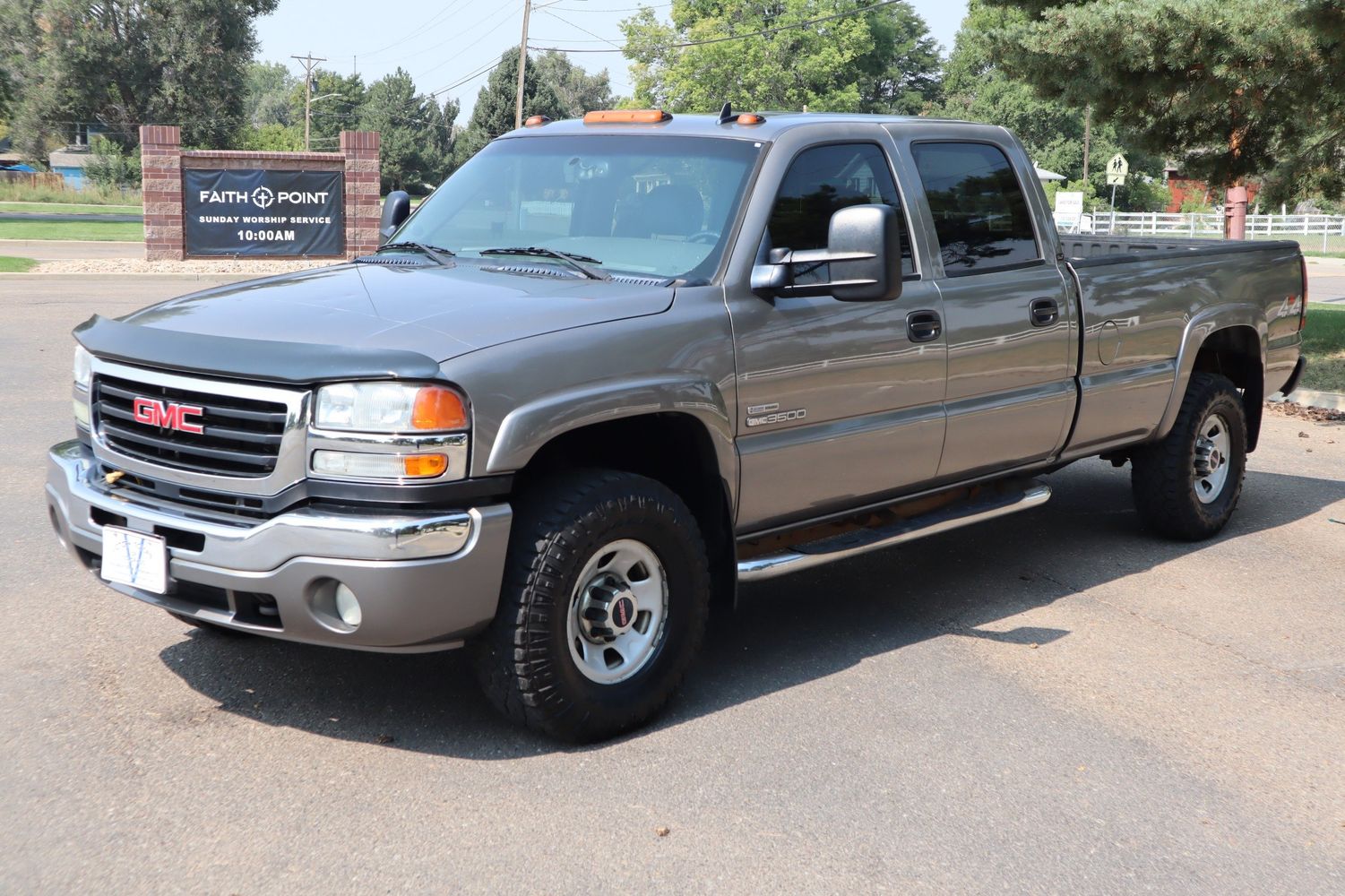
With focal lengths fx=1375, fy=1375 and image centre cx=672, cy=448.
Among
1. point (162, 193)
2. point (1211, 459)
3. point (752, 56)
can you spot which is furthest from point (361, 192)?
point (752, 56)

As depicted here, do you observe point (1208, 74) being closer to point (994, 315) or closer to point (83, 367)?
point (994, 315)

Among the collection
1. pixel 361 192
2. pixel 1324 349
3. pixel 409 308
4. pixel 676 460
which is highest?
pixel 361 192

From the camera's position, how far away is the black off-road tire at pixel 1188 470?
6.73m

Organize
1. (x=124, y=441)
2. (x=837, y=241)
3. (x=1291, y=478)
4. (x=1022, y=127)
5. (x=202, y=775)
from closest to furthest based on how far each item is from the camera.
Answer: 1. (x=202, y=775)
2. (x=124, y=441)
3. (x=837, y=241)
4. (x=1291, y=478)
5. (x=1022, y=127)

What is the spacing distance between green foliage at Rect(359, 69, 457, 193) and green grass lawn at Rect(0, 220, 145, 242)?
117ft

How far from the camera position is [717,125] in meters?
5.15

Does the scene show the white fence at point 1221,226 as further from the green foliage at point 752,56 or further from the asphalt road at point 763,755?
the asphalt road at point 763,755

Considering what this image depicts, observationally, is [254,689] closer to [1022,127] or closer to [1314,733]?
[1314,733]

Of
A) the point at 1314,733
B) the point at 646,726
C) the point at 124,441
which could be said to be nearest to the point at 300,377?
the point at 124,441

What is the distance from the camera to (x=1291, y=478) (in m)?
8.76

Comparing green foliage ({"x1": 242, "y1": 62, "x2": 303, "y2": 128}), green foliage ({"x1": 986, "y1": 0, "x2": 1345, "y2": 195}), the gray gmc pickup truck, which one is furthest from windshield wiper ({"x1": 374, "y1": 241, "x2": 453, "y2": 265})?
green foliage ({"x1": 242, "y1": 62, "x2": 303, "y2": 128})

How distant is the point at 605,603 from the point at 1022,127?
265 feet

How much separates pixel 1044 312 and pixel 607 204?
1.97 meters

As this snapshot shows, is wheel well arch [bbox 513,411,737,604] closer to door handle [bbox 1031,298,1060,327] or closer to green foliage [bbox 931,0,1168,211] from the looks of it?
door handle [bbox 1031,298,1060,327]
